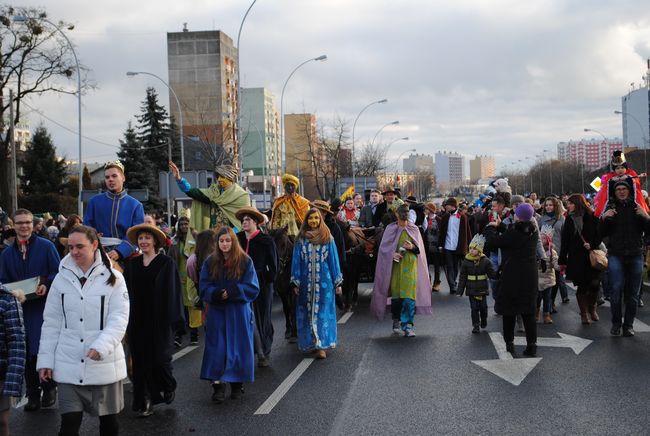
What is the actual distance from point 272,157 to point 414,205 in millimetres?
126929

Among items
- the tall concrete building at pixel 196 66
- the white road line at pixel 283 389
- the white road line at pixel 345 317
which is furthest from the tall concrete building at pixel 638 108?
the white road line at pixel 283 389

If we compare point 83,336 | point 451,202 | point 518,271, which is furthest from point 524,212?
point 451,202

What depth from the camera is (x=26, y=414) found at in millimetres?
7828

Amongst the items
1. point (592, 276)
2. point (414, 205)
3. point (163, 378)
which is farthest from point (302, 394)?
point (414, 205)

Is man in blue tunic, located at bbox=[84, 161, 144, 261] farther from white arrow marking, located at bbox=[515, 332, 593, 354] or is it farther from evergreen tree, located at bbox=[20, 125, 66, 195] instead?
evergreen tree, located at bbox=[20, 125, 66, 195]

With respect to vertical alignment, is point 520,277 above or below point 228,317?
above

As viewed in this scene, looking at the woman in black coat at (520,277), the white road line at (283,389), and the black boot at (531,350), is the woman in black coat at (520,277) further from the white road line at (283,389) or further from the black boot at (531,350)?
the white road line at (283,389)

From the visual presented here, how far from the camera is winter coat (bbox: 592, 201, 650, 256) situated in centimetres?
1087

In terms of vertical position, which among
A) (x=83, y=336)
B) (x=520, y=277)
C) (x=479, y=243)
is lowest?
(x=520, y=277)

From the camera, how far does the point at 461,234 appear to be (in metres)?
17.6

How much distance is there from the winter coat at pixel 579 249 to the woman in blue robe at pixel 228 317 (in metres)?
5.64

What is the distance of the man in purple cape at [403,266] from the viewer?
11.7 meters

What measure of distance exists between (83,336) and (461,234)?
12.9 m

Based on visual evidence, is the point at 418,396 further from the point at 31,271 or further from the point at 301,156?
A: the point at 301,156
